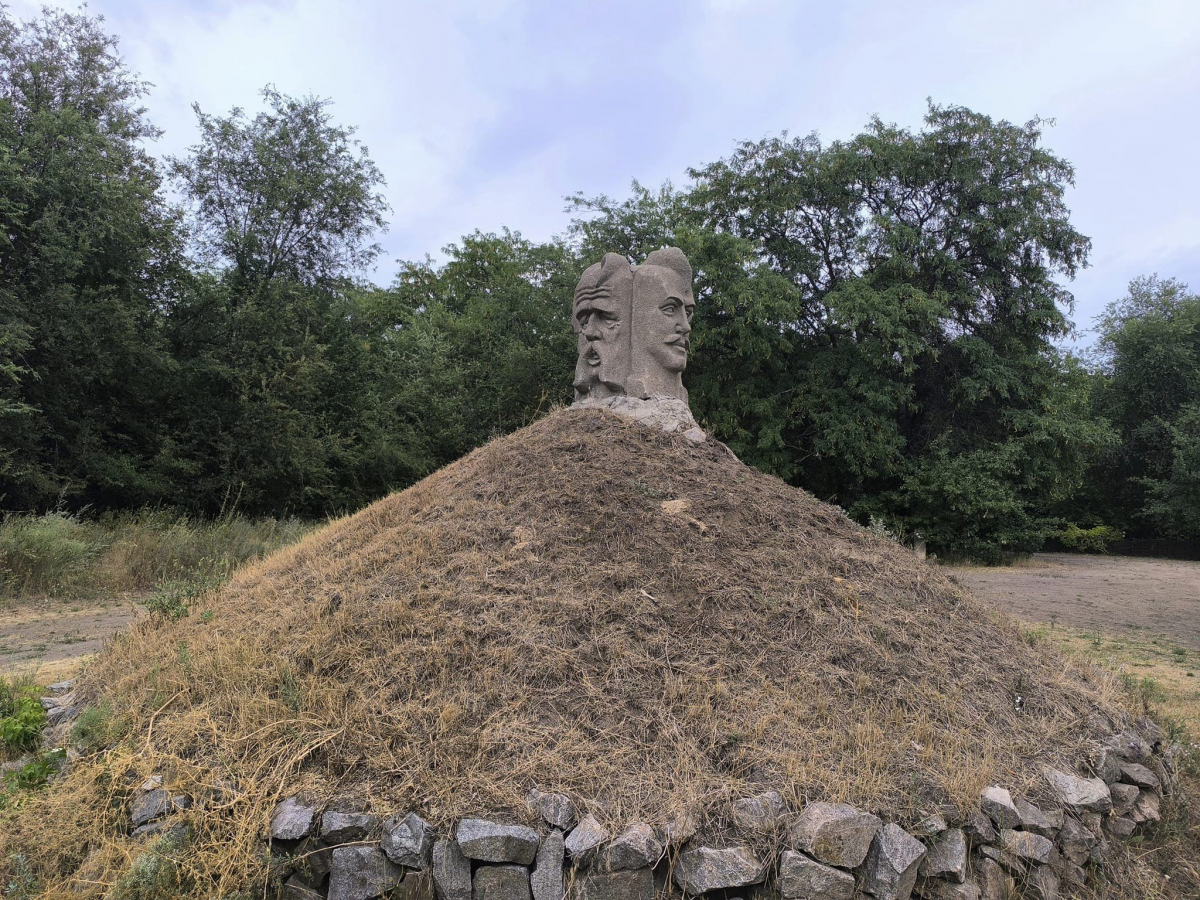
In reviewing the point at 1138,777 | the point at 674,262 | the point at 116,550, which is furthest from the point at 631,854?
the point at 116,550

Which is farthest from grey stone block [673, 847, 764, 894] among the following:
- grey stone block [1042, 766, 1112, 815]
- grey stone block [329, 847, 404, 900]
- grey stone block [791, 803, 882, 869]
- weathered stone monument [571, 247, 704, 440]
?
weathered stone monument [571, 247, 704, 440]

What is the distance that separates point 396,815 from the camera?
3.11m

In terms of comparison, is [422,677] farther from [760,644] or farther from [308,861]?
[760,644]

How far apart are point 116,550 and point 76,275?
5063 millimetres

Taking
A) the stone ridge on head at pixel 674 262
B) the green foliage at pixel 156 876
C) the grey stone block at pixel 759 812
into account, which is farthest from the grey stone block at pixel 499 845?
the stone ridge on head at pixel 674 262

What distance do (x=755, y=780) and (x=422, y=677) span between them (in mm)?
1721

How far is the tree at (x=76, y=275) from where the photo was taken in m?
12.1

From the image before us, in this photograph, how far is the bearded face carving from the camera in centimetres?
775

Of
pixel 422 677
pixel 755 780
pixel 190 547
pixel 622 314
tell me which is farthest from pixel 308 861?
pixel 190 547

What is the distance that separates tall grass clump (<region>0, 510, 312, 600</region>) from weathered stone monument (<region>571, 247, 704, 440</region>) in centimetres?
515

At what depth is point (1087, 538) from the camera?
26359 millimetres

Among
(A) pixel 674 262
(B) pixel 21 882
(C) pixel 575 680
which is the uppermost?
(A) pixel 674 262

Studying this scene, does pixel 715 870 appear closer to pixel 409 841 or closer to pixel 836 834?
pixel 836 834

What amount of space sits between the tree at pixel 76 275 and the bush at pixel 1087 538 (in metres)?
27.8
